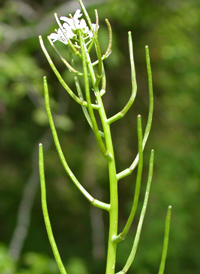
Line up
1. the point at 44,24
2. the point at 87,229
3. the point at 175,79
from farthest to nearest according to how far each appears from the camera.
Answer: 1. the point at 87,229
2. the point at 175,79
3. the point at 44,24

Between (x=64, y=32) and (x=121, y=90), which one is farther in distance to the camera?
(x=121, y=90)

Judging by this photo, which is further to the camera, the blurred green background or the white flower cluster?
the blurred green background

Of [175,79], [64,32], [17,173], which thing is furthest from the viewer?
[17,173]

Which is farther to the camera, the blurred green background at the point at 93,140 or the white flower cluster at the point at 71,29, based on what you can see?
the blurred green background at the point at 93,140

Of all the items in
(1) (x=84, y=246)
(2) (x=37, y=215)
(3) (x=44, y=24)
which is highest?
(3) (x=44, y=24)

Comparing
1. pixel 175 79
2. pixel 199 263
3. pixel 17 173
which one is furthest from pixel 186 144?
pixel 17 173

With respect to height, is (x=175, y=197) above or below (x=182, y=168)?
below

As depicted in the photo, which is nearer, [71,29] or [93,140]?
[71,29]

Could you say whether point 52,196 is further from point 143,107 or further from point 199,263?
point 199,263
